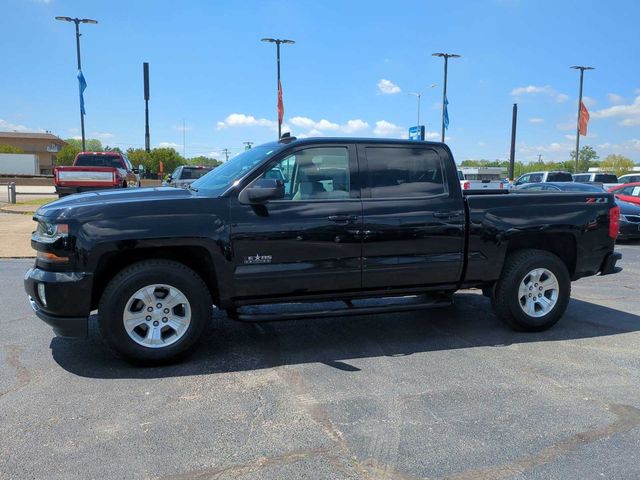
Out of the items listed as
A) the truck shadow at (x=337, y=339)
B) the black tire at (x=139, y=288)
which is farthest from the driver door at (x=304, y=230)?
the truck shadow at (x=337, y=339)

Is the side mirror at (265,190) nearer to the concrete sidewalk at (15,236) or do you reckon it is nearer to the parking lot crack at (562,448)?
the parking lot crack at (562,448)

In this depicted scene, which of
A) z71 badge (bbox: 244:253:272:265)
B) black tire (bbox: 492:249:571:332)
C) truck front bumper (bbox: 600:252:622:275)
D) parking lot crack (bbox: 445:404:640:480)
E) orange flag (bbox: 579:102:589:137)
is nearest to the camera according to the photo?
parking lot crack (bbox: 445:404:640:480)

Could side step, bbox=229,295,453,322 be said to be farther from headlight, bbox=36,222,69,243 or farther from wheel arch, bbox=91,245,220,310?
headlight, bbox=36,222,69,243

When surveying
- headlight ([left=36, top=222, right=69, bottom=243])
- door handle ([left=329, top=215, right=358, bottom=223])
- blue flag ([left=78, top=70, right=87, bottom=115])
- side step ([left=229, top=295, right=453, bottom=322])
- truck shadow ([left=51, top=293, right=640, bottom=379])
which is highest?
blue flag ([left=78, top=70, right=87, bottom=115])

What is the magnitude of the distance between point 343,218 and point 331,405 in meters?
1.72

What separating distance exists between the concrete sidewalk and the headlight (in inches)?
262

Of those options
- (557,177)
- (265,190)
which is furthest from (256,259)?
(557,177)

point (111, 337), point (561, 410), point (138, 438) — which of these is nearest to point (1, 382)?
point (111, 337)

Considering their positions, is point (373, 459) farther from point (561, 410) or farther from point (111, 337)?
point (111, 337)

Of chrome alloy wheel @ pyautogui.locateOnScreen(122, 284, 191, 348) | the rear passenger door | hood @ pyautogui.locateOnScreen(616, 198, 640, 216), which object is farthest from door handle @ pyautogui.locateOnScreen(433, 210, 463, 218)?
hood @ pyautogui.locateOnScreen(616, 198, 640, 216)

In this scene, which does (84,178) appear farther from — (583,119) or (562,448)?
(583,119)

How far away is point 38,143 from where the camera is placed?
96562 millimetres

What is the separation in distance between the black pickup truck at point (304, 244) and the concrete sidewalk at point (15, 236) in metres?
6.70

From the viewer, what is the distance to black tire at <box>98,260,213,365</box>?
4266 mm
